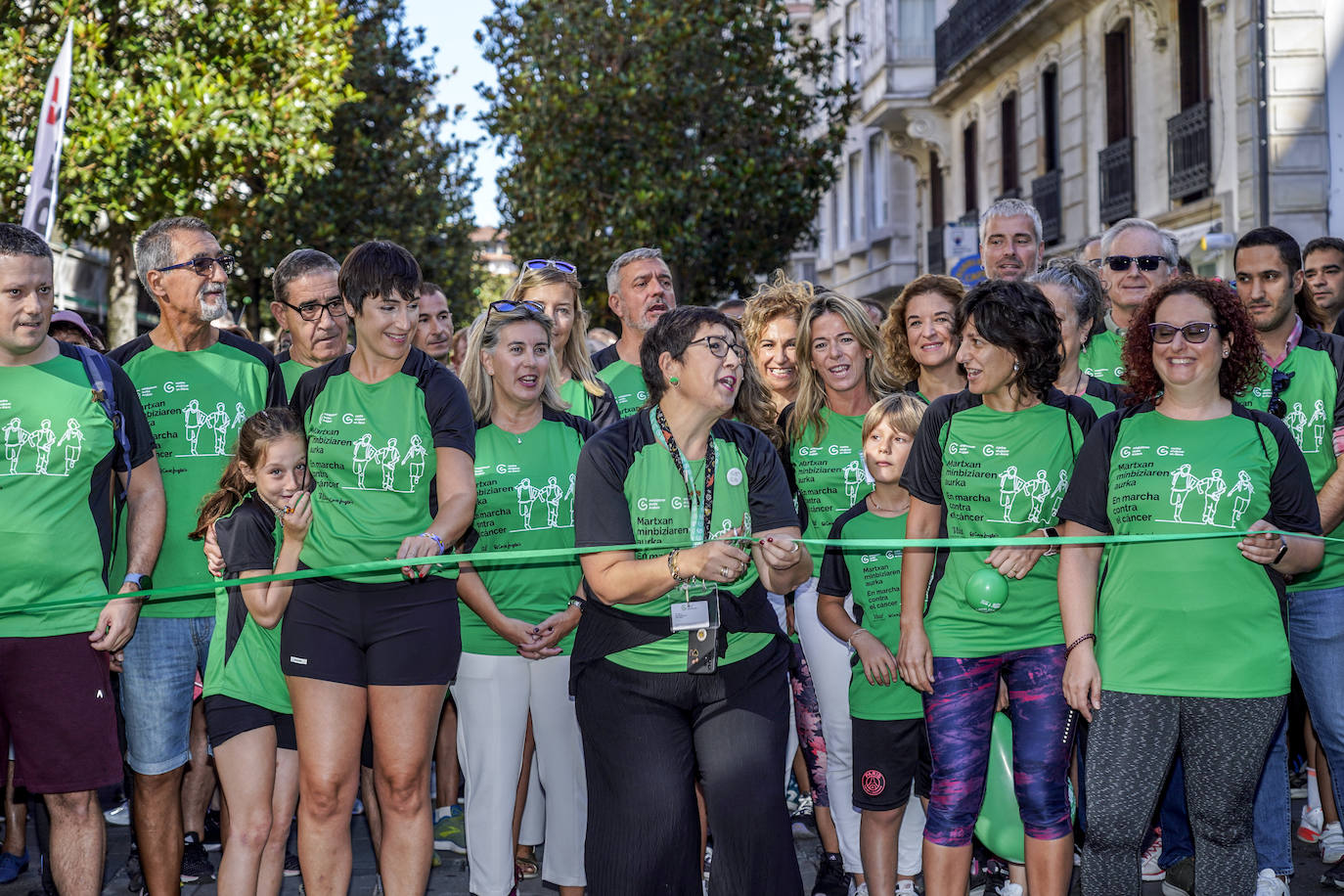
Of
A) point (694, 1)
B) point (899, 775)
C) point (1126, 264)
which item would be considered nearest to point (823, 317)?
point (1126, 264)

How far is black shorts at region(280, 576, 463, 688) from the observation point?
184 inches

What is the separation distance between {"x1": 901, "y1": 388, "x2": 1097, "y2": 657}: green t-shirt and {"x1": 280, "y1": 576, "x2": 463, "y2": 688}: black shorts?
1.65 metres

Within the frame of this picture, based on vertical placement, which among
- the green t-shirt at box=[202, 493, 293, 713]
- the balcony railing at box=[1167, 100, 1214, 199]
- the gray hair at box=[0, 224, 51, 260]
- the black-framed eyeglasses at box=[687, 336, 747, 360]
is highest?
the balcony railing at box=[1167, 100, 1214, 199]

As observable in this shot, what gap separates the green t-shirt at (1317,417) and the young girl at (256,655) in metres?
3.47

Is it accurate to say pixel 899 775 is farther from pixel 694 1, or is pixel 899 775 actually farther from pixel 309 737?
pixel 694 1

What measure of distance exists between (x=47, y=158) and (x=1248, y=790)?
8.47m

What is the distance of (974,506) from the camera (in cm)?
475

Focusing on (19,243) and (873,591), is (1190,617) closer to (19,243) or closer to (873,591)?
(873,591)

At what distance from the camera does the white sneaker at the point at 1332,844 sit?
588cm

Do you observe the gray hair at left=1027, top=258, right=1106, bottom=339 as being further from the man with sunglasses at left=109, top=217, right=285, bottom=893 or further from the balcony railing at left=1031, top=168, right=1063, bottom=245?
the balcony railing at left=1031, top=168, right=1063, bottom=245

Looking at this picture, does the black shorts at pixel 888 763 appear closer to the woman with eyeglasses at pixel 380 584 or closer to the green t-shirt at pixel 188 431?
the woman with eyeglasses at pixel 380 584

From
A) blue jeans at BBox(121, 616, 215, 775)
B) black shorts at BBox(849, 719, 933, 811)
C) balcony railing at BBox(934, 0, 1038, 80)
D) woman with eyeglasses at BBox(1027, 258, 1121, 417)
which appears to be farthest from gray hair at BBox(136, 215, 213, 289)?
balcony railing at BBox(934, 0, 1038, 80)

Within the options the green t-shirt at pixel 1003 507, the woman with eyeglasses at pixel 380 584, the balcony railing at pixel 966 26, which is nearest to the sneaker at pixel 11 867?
the woman with eyeglasses at pixel 380 584

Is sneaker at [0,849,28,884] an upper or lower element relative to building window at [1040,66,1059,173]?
lower
